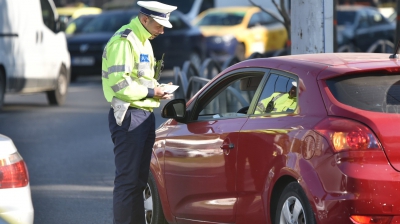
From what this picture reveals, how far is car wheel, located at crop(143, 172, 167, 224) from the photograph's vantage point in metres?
7.43

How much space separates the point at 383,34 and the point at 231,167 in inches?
1030

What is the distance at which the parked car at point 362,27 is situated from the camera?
31148mm

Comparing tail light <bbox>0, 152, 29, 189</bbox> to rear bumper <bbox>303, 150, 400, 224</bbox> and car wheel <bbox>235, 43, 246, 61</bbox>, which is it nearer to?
rear bumper <bbox>303, 150, 400, 224</bbox>

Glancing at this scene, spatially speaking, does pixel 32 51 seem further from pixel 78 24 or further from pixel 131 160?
pixel 131 160

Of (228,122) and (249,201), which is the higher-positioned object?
(228,122)

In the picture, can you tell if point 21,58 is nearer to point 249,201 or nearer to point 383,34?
point 249,201

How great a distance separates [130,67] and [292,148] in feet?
4.90

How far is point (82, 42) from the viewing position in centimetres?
2456

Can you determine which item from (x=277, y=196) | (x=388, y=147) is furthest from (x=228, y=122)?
(x=388, y=147)

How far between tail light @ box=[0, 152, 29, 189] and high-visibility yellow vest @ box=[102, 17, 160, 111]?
1.47 metres

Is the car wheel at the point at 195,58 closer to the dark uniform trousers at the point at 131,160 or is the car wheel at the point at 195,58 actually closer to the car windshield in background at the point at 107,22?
the car windshield in background at the point at 107,22

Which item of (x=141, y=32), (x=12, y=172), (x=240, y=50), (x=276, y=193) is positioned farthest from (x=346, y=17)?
(x=12, y=172)

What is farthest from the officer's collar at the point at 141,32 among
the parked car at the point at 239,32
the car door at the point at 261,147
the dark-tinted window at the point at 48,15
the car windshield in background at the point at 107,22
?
the parked car at the point at 239,32

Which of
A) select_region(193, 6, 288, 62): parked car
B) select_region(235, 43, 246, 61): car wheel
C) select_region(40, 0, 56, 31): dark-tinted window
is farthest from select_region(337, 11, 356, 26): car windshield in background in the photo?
select_region(40, 0, 56, 31): dark-tinted window
